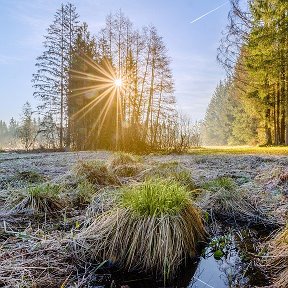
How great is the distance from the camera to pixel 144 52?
78.1ft

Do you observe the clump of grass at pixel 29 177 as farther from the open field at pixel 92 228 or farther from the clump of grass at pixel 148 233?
the clump of grass at pixel 148 233

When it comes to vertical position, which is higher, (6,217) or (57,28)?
(57,28)

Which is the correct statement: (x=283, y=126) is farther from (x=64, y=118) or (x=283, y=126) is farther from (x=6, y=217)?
(x=6, y=217)

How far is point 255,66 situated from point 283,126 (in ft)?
17.3

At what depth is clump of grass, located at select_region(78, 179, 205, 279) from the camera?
7.07 feet

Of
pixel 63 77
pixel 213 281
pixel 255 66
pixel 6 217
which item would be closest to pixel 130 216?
pixel 213 281

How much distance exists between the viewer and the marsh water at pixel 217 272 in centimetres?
197

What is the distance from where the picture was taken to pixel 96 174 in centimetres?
479

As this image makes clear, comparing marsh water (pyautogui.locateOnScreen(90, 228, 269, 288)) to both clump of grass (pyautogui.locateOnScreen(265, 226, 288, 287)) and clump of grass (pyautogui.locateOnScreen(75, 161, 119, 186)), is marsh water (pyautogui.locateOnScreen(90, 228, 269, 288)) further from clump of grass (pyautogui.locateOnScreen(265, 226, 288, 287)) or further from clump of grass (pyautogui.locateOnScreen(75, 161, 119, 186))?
clump of grass (pyautogui.locateOnScreen(75, 161, 119, 186))

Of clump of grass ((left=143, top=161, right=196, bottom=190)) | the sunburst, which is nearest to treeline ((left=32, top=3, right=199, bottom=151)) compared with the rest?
the sunburst

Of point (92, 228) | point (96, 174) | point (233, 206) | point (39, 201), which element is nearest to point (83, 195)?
point (39, 201)

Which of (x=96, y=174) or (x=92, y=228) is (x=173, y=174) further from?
(x=92, y=228)

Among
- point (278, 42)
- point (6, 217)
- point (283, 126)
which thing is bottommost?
point (6, 217)

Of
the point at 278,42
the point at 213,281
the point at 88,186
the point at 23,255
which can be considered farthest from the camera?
the point at 278,42
